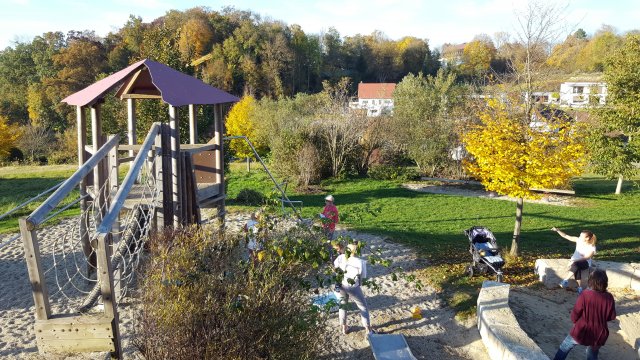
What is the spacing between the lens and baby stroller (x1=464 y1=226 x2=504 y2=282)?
8.04 m

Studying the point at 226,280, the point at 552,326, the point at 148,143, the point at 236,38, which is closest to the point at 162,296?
the point at 226,280

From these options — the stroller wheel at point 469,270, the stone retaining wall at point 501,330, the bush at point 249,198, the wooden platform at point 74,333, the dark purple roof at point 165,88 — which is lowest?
the stroller wheel at point 469,270

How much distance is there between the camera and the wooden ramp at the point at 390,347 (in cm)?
570

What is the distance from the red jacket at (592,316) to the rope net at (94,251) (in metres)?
4.75

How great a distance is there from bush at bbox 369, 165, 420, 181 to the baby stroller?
11774mm

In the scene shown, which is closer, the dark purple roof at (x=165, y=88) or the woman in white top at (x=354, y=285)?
the woman in white top at (x=354, y=285)

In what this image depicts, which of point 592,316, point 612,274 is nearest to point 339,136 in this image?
point 612,274

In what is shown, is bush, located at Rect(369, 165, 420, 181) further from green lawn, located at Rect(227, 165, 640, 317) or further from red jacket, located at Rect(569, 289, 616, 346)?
red jacket, located at Rect(569, 289, 616, 346)

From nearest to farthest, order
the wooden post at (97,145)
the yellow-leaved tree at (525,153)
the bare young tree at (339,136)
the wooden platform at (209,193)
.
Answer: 1. the wooden post at (97,145)
2. the wooden platform at (209,193)
3. the yellow-leaved tree at (525,153)
4. the bare young tree at (339,136)

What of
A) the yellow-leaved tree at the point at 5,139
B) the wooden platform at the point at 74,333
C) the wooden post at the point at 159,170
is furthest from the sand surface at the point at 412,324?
the yellow-leaved tree at the point at 5,139

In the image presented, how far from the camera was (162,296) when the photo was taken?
11.9 ft

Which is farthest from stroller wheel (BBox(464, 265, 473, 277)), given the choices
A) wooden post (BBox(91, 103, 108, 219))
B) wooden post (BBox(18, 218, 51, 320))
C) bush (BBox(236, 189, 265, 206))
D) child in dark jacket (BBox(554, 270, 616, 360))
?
bush (BBox(236, 189, 265, 206))

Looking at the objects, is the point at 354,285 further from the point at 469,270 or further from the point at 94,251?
the point at 469,270

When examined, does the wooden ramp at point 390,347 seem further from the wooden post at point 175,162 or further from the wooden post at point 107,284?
the wooden post at point 175,162
